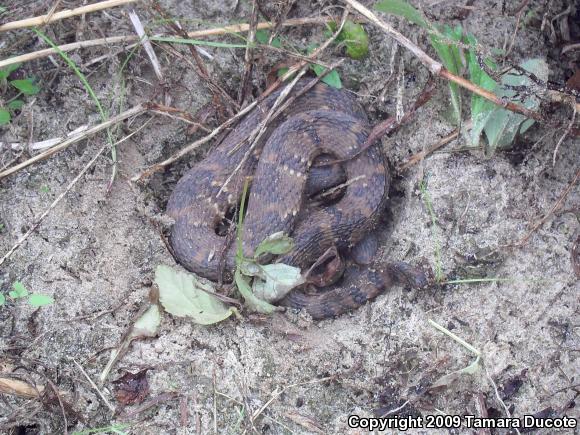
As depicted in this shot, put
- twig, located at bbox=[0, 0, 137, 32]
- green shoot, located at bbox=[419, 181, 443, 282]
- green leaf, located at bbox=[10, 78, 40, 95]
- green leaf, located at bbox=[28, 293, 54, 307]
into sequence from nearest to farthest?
green leaf, located at bbox=[28, 293, 54, 307], green shoot, located at bbox=[419, 181, 443, 282], twig, located at bbox=[0, 0, 137, 32], green leaf, located at bbox=[10, 78, 40, 95]

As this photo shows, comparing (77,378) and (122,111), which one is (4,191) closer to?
(122,111)

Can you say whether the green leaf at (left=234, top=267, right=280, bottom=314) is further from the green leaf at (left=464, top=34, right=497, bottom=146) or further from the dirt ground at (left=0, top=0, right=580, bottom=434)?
the green leaf at (left=464, top=34, right=497, bottom=146)

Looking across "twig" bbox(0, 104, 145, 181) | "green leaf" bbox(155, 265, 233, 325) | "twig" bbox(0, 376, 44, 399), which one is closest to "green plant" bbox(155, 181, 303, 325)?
"green leaf" bbox(155, 265, 233, 325)

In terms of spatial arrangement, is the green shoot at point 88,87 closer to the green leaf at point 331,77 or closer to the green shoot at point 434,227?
the green leaf at point 331,77

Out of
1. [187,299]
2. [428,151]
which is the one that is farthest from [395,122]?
[187,299]

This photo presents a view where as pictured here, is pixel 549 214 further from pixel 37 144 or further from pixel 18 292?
pixel 37 144

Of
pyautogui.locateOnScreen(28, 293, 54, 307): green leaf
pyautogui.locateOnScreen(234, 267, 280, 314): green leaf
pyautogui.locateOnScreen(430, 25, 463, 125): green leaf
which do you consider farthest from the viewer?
pyautogui.locateOnScreen(430, 25, 463, 125): green leaf

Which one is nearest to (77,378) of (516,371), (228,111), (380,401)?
(380,401)
